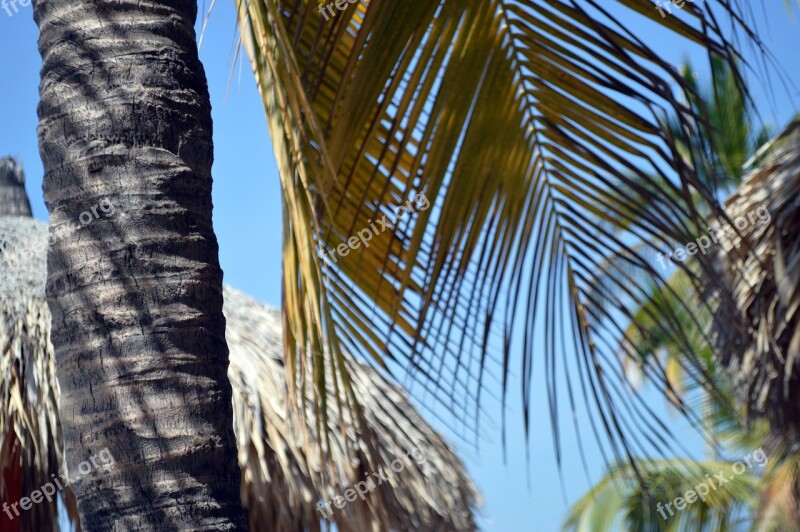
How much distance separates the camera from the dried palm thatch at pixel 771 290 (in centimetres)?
483

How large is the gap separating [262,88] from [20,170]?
6.84m

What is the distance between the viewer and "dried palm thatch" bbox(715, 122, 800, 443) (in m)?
4.83

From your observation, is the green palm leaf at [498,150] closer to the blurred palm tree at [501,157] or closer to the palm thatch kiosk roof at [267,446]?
the blurred palm tree at [501,157]

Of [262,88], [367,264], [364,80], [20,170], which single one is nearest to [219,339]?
[262,88]

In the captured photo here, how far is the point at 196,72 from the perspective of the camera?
5.98 ft

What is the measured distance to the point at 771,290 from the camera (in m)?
5.10

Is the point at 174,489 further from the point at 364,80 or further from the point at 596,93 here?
the point at 596,93

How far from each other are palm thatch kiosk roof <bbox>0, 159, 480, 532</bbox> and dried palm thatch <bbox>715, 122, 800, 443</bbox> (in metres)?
1.93
